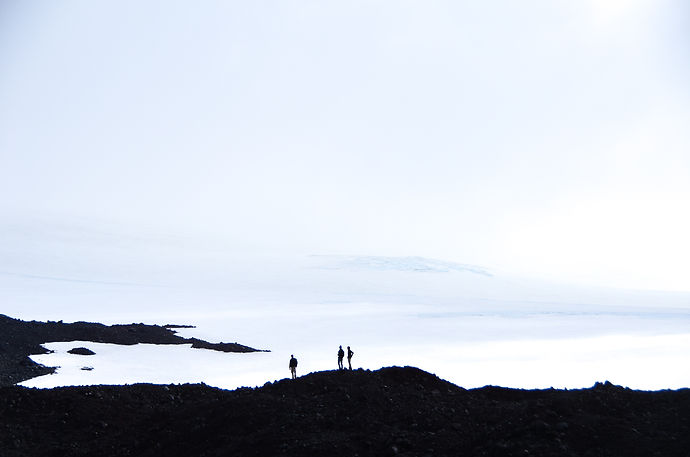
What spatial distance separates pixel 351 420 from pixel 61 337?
52.8 meters

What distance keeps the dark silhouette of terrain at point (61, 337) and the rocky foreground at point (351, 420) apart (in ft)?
77.4

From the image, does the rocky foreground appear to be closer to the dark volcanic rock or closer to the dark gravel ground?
the dark gravel ground

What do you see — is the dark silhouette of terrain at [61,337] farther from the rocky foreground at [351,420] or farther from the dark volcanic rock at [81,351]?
the rocky foreground at [351,420]

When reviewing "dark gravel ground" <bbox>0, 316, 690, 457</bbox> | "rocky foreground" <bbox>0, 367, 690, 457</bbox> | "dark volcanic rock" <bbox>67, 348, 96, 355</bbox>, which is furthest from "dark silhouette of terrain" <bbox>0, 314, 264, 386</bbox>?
"dark gravel ground" <bbox>0, 316, 690, 457</bbox>

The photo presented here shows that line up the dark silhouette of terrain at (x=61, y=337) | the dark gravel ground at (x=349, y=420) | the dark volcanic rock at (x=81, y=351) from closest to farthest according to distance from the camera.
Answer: the dark gravel ground at (x=349, y=420) → the dark silhouette of terrain at (x=61, y=337) → the dark volcanic rock at (x=81, y=351)

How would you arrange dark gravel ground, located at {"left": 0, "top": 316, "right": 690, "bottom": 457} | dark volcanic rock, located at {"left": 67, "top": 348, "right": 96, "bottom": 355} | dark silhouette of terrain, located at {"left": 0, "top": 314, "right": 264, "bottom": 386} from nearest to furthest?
dark gravel ground, located at {"left": 0, "top": 316, "right": 690, "bottom": 457}
dark silhouette of terrain, located at {"left": 0, "top": 314, "right": 264, "bottom": 386}
dark volcanic rock, located at {"left": 67, "top": 348, "right": 96, "bottom": 355}

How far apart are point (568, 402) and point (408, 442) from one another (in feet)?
18.5

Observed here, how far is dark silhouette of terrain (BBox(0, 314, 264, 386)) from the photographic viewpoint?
50312 millimetres

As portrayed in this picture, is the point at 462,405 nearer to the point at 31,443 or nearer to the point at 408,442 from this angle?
the point at 408,442

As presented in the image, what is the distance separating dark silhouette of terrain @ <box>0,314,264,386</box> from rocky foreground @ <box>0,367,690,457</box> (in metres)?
23.6

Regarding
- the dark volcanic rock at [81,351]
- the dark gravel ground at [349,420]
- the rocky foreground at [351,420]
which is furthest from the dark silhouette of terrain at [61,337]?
the dark gravel ground at [349,420]

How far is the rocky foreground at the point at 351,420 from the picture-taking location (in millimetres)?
16062

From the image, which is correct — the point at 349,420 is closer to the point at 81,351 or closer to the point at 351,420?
the point at 351,420

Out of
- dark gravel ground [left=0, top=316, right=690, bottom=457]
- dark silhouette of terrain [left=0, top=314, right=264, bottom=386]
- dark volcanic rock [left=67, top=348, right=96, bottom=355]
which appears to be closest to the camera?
dark gravel ground [left=0, top=316, right=690, bottom=457]
